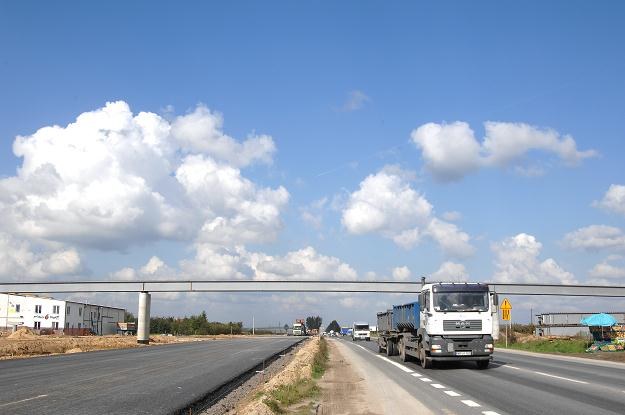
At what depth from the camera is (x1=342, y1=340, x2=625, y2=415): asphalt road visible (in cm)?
1311

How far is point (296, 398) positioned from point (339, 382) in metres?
5.42

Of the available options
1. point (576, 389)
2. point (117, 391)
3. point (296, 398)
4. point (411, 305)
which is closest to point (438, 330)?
point (411, 305)

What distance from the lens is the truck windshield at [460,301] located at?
80.2 ft

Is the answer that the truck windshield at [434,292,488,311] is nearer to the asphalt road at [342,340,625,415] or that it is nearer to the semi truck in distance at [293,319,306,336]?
the asphalt road at [342,340,625,415]

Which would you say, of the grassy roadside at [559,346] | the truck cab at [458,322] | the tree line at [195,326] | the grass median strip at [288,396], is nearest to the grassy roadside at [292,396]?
the grass median strip at [288,396]

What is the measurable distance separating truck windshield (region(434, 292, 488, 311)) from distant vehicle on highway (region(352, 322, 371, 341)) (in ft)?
200

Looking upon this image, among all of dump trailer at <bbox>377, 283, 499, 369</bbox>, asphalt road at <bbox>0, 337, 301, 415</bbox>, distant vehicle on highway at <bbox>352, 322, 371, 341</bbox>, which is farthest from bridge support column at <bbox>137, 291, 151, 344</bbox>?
dump trailer at <bbox>377, 283, 499, 369</bbox>

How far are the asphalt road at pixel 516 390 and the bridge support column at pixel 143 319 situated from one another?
50.7 metres

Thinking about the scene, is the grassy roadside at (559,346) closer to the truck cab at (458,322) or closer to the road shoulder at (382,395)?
the truck cab at (458,322)

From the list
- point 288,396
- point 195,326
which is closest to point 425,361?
point 288,396

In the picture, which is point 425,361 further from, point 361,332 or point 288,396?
point 361,332

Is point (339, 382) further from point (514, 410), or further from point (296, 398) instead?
point (514, 410)

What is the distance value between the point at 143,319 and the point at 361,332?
29264 mm

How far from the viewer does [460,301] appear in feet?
80.6
